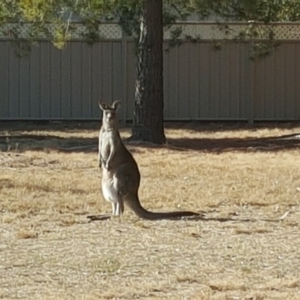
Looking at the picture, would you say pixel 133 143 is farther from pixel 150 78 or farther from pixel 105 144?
pixel 105 144

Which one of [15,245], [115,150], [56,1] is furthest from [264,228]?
[56,1]

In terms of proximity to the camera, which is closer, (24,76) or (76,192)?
(76,192)

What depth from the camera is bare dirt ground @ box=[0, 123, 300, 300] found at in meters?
7.31

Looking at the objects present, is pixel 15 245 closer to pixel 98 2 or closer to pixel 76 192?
pixel 76 192

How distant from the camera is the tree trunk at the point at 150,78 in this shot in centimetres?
1739

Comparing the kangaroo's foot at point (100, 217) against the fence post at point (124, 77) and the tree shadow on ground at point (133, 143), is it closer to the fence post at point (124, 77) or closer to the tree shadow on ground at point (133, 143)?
the tree shadow on ground at point (133, 143)

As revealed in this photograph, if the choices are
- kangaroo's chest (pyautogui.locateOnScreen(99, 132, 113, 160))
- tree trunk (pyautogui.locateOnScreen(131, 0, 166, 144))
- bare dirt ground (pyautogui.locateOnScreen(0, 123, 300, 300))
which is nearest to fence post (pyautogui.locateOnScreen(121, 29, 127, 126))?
tree trunk (pyautogui.locateOnScreen(131, 0, 166, 144))

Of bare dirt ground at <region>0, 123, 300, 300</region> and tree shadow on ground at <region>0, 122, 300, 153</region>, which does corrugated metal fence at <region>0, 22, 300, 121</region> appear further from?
bare dirt ground at <region>0, 123, 300, 300</region>

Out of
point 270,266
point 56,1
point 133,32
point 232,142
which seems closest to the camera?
point 270,266

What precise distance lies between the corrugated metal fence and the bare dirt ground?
560 centimetres

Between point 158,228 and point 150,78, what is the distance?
8080mm

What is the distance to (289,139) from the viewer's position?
62.2 ft

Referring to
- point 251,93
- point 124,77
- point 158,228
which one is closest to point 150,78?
point 124,77

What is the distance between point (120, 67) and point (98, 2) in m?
5.34
